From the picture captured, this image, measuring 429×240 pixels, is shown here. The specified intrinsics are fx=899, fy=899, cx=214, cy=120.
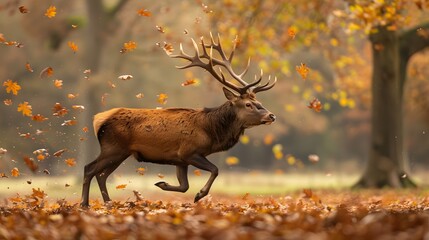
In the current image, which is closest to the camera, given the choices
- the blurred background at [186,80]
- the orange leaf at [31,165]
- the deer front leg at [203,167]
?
the orange leaf at [31,165]

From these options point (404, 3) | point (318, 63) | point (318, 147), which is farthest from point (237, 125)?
point (318, 147)

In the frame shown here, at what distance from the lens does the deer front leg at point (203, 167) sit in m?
11.4

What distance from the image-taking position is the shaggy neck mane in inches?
472

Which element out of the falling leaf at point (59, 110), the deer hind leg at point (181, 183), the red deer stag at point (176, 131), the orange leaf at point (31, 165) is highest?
the falling leaf at point (59, 110)

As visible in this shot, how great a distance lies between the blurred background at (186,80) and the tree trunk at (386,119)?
2.92 ft

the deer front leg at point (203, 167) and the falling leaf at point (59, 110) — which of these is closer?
the deer front leg at point (203, 167)

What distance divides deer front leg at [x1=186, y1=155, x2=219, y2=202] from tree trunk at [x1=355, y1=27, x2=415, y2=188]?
33.7ft

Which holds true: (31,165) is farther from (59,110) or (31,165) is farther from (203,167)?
(203,167)

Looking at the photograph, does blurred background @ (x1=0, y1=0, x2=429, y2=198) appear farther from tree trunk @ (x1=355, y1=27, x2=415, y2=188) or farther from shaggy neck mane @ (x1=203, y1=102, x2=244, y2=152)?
shaggy neck mane @ (x1=203, y1=102, x2=244, y2=152)

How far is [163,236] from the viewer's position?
20.7ft

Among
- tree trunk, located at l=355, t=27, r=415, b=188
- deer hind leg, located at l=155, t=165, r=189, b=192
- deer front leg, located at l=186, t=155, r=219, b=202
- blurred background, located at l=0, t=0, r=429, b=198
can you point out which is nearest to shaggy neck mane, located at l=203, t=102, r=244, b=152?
deer front leg, located at l=186, t=155, r=219, b=202

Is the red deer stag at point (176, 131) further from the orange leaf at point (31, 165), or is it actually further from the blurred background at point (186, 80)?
the orange leaf at point (31, 165)

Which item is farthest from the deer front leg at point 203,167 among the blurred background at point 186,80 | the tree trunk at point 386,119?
the tree trunk at point 386,119

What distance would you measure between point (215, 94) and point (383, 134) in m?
19.9
